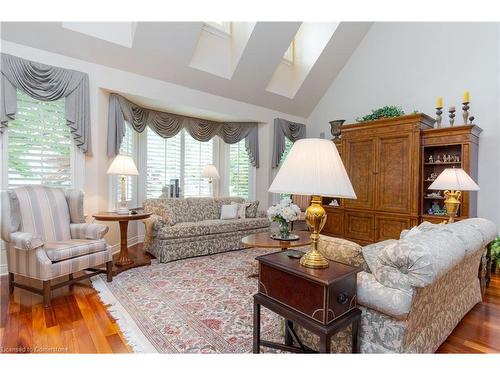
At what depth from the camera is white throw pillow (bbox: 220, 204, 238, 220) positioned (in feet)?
16.0

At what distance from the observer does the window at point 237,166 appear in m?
6.25

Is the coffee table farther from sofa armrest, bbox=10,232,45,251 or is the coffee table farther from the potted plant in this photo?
the potted plant

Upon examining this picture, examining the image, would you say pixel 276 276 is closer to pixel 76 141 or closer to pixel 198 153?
pixel 76 141

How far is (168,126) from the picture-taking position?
5.23 meters

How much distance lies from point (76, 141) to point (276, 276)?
344 cm

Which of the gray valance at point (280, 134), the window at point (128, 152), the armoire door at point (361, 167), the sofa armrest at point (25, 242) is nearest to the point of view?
the sofa armrest at point (25, 242)

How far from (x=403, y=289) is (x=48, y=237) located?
3.37 meters

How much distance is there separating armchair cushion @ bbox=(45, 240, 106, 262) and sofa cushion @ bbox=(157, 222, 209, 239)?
90 cm

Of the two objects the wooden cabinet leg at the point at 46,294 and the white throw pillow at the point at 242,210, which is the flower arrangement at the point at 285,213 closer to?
→ the white throw pillow at the point at 242,210

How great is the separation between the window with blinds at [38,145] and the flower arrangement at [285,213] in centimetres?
283

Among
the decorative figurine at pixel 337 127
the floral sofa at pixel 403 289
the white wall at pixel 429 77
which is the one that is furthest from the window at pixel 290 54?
the floral sofa at pixel 403 289

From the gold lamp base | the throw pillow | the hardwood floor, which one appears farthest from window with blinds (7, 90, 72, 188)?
the gold lamp base

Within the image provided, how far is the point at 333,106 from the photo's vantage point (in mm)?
6258

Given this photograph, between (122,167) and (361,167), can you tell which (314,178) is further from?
(361,167)
